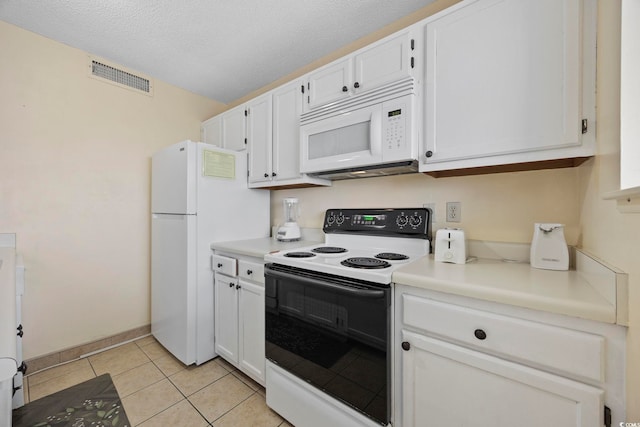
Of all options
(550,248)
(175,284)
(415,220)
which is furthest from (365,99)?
(175,284)

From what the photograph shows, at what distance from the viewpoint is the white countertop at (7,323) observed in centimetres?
50

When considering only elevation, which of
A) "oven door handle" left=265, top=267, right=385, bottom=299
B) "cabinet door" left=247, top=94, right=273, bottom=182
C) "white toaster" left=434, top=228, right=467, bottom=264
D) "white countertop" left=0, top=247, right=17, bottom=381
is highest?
"cabinet door" left=247, top=94, right=273, bottom=182

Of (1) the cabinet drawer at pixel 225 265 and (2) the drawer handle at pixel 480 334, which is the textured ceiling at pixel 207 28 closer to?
(1) the cabinet drawer at pixel 225 265

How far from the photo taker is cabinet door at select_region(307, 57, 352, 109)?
5.44 feet

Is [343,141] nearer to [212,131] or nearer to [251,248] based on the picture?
[251,248]

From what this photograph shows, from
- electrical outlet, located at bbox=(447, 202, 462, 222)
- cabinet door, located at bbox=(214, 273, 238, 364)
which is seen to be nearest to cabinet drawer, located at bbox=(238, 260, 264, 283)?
cabinet door, located at bbox=(214, 273, 238, 364)

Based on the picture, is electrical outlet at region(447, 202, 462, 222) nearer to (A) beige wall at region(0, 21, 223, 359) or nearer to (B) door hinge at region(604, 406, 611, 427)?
(B) door hinge at region(604, 406, 611, 427)

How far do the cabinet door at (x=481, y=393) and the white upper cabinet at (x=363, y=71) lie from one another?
136 cm

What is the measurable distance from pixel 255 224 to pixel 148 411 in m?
1.44

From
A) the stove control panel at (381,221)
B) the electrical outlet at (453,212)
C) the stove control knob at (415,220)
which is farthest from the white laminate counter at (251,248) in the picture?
the electrical outlet at (453,212)

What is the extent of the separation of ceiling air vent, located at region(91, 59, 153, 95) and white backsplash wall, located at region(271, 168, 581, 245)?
87.5 inches

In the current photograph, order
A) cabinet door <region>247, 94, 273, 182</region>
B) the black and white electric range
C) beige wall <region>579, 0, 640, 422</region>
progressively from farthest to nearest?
cabinet door <region>247, 94, 273, 182</region>, the black and white electric range, beige wall <region>579, 0, 640, 422</region>

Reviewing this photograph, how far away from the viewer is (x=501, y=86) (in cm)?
118

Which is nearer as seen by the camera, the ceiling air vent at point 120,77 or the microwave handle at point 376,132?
A: the microwave handle at point 376,132
